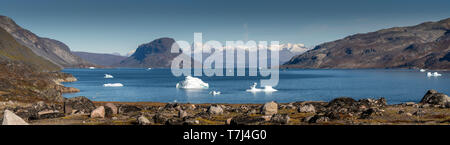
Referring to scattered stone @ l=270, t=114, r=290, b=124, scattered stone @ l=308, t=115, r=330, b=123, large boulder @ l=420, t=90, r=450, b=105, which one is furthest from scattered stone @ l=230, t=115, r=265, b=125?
large boulder @ l=420, t=90, r=450, b=105

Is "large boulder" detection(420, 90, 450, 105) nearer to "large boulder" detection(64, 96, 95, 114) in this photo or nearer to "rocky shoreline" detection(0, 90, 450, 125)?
"rocky shoreline" detection(0, 90, 450, 125)

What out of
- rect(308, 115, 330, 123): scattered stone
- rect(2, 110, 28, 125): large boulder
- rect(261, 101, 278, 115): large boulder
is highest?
rect(2, 110, 28, 125): large boulder

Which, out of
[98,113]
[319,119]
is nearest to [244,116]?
[319,119]

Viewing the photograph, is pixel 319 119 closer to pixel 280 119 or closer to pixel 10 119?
pixel 280 119

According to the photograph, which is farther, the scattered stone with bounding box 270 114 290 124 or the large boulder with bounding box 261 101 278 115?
the large boulder with bounding box 261 101 278 115

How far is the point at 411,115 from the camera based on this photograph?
141ft

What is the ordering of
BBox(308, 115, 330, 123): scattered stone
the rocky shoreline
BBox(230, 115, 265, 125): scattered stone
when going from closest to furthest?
BBox(230, 115, 265, 125): scattered stone
the rocky shoreline
BBox(308, 115, 330, 123): scattered stone
